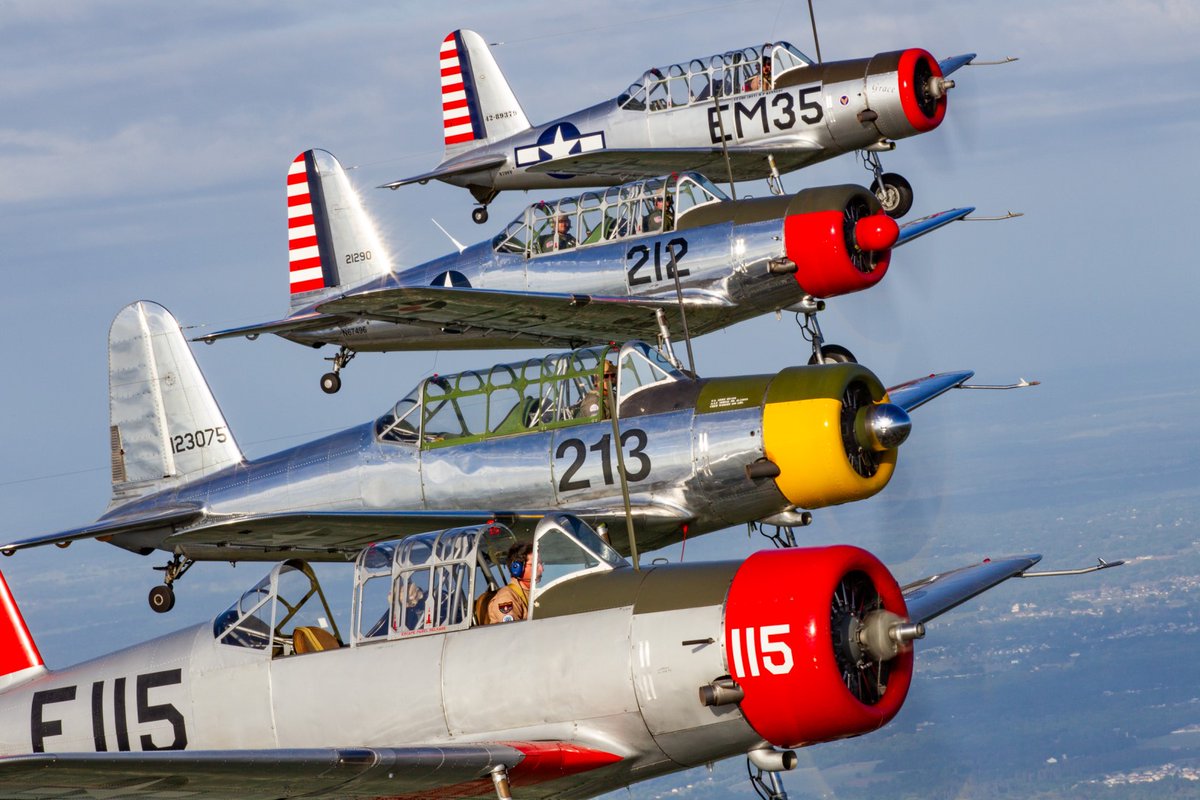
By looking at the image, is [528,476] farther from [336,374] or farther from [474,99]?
[474,99]

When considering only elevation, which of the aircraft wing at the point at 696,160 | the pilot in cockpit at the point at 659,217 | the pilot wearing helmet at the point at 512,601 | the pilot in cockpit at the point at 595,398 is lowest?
the pilot wearing helmet at the point at 512,601

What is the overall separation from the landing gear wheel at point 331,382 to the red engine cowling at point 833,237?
572 centimetres

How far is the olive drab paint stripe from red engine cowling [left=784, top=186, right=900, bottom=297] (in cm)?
601

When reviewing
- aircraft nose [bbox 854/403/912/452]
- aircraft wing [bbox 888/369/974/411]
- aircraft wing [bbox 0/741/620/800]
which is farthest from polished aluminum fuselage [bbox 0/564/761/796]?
aircraft wing [bbox 888/369/974/411]

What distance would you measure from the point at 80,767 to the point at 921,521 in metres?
9.84

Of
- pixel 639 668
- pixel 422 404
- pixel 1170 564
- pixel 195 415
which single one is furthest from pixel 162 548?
pixel 1170 564

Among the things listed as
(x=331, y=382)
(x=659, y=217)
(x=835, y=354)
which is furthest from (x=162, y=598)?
(x=835, y=354)

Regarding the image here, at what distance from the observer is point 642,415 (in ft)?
51.7

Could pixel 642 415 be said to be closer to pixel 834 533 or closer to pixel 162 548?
pixel 834 533

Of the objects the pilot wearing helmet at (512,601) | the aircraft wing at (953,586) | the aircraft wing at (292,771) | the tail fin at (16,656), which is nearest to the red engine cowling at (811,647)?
the aircraft wing at (292,771)

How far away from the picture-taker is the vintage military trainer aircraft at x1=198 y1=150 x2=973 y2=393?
706 inches

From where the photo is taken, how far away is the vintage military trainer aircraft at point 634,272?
58.8 ft

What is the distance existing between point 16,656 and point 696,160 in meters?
10.8

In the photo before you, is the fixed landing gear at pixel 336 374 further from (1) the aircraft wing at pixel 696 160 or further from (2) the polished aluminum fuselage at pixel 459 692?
(2) the polished aluminum fuselage at pixel 459 692
